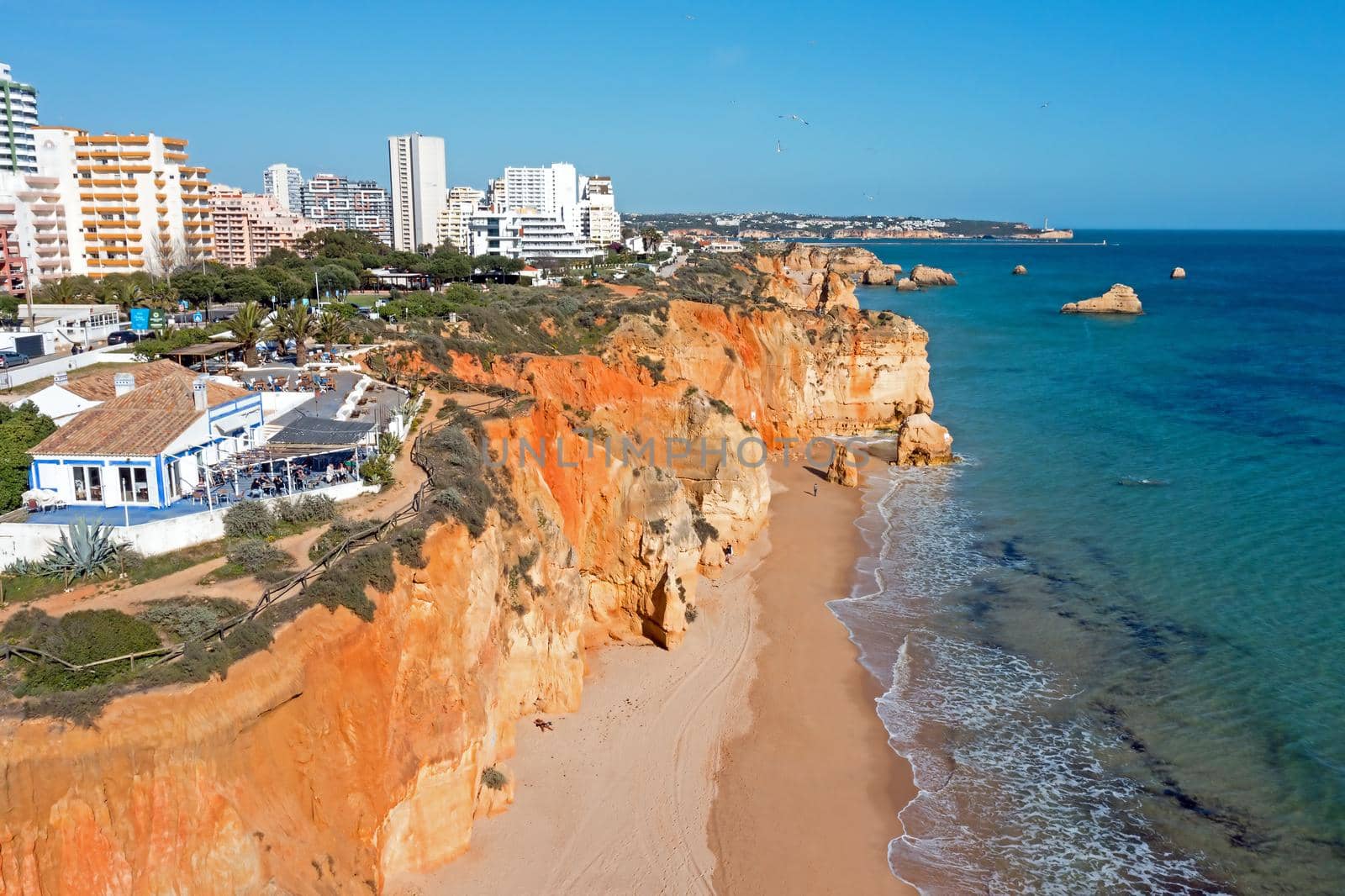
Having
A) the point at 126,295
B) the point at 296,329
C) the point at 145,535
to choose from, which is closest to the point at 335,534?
the point at 145,535

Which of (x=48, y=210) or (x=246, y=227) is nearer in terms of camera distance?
(x=48, y=210)

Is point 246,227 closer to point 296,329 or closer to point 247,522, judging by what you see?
point 296,329

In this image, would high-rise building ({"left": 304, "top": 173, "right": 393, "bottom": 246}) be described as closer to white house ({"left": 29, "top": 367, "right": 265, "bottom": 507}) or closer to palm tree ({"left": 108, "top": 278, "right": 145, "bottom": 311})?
palm tree ({"left": 108, "top": 278, "right": 145, "bottom": 311})

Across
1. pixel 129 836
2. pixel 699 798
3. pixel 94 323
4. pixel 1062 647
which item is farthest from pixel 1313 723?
pixel 94 323

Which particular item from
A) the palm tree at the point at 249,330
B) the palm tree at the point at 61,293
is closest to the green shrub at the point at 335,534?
the palm tree at the point at 249,330

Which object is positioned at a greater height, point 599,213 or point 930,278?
point 599,213
